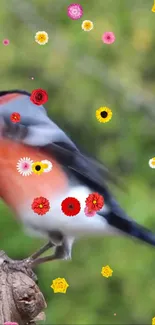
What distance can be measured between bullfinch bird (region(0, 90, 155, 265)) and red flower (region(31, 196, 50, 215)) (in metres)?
0.01

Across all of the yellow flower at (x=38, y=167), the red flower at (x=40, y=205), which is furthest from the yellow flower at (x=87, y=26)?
the red flower at (x=40, y=205)

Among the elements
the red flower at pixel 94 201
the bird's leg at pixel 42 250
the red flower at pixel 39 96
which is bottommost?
the bird's leg at pixel 42 250

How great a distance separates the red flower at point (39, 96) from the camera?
1.52 m

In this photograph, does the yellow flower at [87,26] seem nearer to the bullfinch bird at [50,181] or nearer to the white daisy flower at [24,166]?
the bullfinch bird at [50,181]

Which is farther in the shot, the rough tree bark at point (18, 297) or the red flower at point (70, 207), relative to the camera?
the red flower at point (70, 207)

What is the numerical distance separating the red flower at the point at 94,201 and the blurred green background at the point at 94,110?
0.06m

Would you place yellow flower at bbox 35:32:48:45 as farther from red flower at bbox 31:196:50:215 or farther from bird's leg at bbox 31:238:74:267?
bird's leg at bbox 31:238:74:267

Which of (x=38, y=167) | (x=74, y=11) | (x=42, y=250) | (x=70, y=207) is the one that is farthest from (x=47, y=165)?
(x=74, y=11)

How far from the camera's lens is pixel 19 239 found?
152 centimetres

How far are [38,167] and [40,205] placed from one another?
0.12 metres

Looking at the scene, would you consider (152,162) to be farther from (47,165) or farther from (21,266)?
(21,266)

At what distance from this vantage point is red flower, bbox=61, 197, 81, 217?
1.50 m

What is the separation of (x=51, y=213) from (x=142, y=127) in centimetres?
40

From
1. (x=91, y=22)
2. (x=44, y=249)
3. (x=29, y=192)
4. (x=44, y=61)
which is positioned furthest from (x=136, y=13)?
(x=44, y=249)
